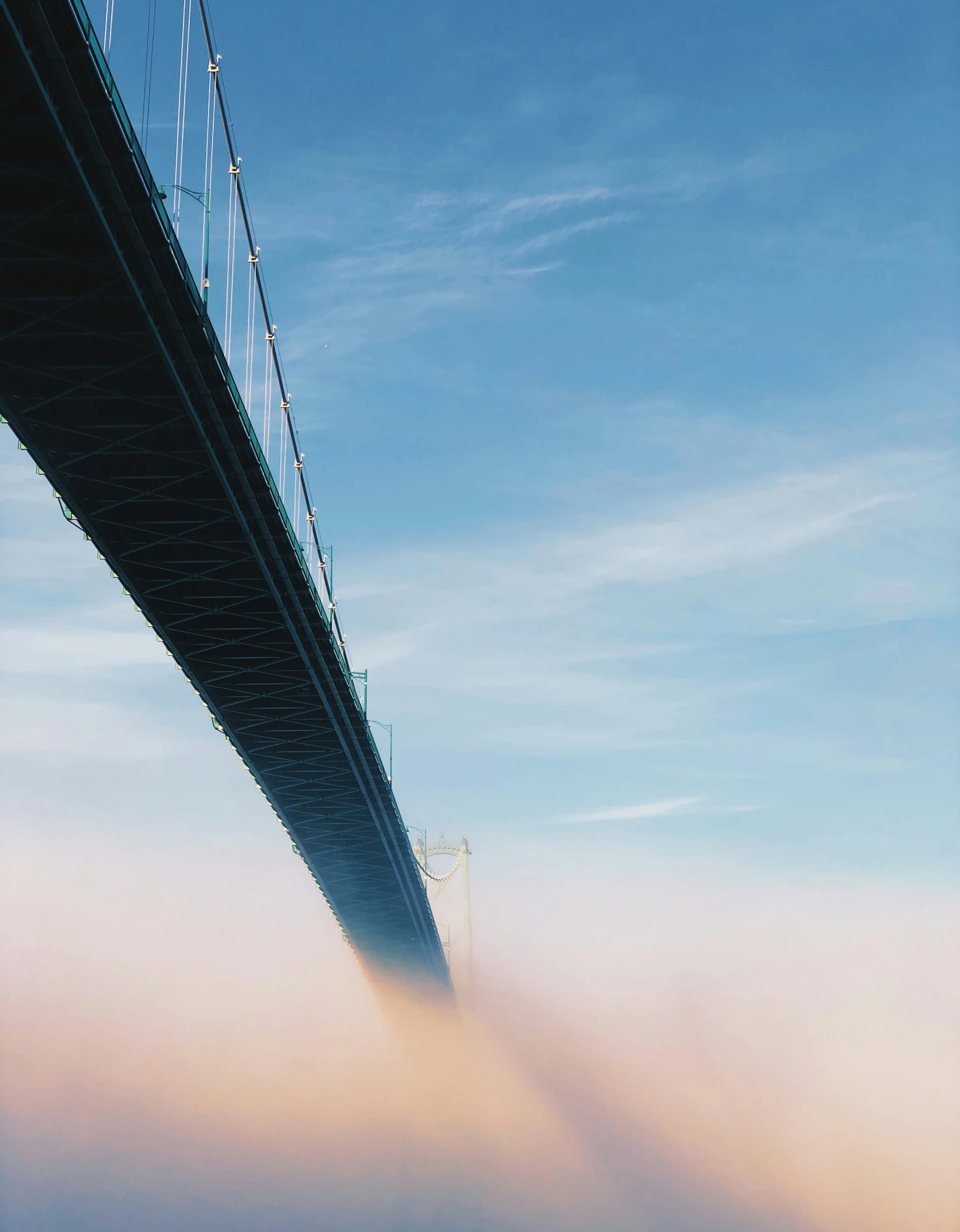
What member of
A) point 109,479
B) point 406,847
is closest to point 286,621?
point 109,479

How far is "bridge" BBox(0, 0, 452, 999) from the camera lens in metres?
21.7

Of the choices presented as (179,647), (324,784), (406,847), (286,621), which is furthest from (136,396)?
(406,847)

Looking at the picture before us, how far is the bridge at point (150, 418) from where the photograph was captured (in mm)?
21672

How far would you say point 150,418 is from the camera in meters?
30.2

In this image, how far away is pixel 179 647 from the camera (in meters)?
42.8

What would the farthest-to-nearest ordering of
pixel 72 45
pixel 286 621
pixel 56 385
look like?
pixel 286 621 → pixel 56 385 → pixel 72 45

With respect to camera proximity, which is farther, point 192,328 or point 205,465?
point 205,465

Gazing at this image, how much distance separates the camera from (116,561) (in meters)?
37.3

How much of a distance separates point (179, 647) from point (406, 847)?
2665 cm

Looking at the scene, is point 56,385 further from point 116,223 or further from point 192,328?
point 116,223

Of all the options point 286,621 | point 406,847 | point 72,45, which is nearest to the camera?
point 72,45

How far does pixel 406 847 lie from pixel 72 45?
50768 millimetres

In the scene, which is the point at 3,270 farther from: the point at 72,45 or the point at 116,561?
the point at 116,561

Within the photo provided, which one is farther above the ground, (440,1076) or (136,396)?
(136,396)
